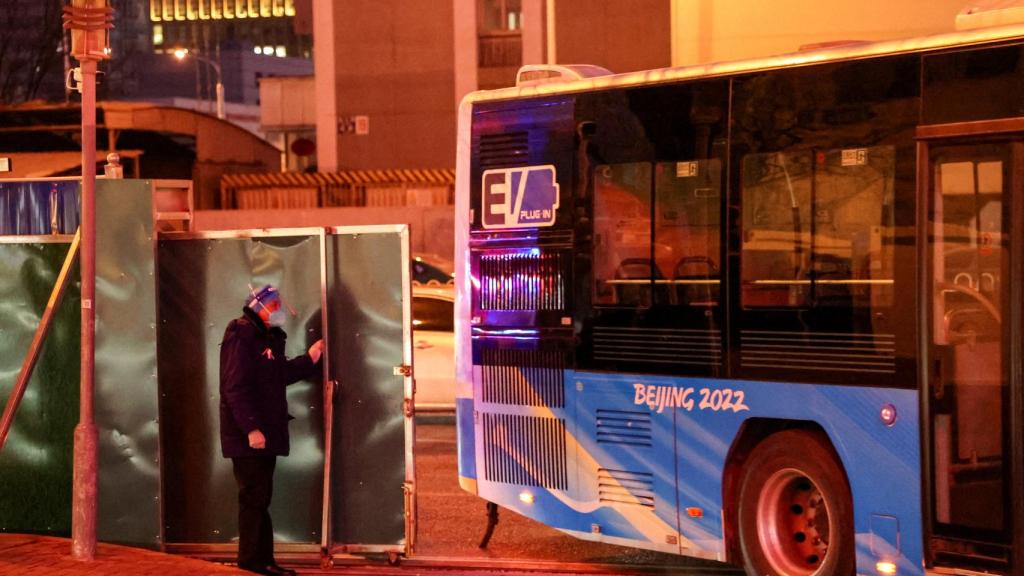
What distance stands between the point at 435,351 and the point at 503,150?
6013 millimetres

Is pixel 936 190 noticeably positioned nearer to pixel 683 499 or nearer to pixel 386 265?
pixel 683 499

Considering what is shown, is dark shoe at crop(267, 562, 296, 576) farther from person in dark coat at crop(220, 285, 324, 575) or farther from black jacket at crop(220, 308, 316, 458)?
black jacket at crop(220, 308, 316, 458)

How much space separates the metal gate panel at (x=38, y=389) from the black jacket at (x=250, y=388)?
1.56 metres

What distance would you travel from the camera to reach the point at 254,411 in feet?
29.7

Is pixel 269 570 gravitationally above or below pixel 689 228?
below

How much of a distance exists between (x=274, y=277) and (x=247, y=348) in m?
1.00

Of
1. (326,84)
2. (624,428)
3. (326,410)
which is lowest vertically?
(624,428)

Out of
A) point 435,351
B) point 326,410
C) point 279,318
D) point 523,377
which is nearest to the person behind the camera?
point 326,410

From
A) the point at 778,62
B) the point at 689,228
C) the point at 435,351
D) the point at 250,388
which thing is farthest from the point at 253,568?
the point at 435,351

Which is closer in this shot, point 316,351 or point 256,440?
point 256,440

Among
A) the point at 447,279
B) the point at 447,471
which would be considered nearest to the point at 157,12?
the point at 447,279

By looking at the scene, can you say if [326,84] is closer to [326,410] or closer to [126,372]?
[126,372]

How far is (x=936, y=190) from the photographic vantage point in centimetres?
778

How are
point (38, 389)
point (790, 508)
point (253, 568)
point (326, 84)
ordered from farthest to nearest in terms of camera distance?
1. point (326, 84)
2. point (38, 389)
3. point (253, 568)
4. point (790, 508)
